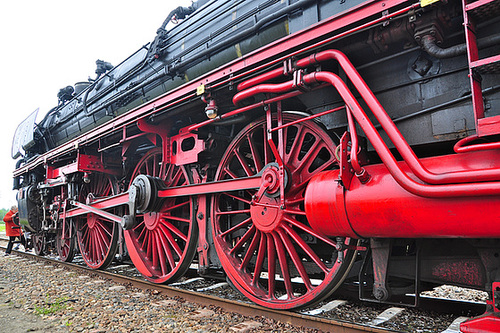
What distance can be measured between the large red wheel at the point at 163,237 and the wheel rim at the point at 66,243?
2.58 meters

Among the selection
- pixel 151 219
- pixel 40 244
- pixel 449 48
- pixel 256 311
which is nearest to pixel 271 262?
pixel 256 311

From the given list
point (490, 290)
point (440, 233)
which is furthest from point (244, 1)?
point (490, 290)

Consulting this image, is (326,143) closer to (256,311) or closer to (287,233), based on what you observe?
(287,233)

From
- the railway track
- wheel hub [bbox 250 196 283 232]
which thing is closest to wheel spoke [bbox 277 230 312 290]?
wheel hub [bbox 250 196 283 232]

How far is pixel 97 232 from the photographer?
6480 mm

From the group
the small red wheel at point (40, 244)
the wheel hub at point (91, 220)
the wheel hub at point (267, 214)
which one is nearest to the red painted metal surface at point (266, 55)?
the wheel hub at point (267, 214)

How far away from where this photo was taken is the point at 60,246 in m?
7.68

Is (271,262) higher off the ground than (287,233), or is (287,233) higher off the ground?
(287,233)

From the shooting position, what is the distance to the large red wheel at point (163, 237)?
4477 mm

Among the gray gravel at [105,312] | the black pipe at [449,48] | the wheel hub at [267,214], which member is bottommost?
the gray gravel at [105,312]

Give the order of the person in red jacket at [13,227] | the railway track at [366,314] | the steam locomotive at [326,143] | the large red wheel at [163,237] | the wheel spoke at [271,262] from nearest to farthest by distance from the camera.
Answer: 1. the steam locomotive at [326,143]
2. the railway track at [366,314]
3. the wheel spoke at [271,262]
4. the large red wheel at [163,237]
5. the person in red jacket at [13,227]

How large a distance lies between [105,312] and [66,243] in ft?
14.8

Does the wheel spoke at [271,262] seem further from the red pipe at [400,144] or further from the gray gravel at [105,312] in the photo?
the red pipe at [400,144]

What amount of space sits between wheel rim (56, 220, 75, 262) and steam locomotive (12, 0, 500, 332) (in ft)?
5.84
